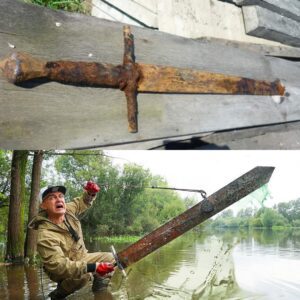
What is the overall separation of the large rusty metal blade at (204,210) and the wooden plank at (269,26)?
1457 mm

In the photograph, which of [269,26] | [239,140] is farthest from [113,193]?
[269,26]

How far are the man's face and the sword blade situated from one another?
5.31ft

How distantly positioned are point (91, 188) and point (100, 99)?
6.12 ft

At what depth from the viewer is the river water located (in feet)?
14.6

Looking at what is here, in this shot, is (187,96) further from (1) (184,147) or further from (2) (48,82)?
(2) (48,82)

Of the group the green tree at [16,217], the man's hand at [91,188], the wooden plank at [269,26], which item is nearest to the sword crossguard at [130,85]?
the wooden plank at [269,26]

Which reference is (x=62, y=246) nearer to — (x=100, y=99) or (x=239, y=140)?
(x=100, y=99)

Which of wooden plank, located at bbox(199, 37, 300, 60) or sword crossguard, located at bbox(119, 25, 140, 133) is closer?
sword crossguard, located at bbox(119, 25, 140, 133)

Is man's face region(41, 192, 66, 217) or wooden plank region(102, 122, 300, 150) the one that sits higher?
wooden plank region(102, 122, 300, 150)

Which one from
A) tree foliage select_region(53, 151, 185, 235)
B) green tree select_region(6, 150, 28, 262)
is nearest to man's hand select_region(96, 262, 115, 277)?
tree foliage select_region(53, 151, 185, 235)

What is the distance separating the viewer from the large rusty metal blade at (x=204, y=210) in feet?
8.69

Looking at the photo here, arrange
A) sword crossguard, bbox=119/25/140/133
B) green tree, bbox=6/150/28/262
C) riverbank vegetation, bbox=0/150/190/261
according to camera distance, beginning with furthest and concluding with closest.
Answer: green tree, bbox=6/150/28/262 → riverbank vegetation, bbox=0/150/190/261 → sword crossguard, bbox=119/25/140/133

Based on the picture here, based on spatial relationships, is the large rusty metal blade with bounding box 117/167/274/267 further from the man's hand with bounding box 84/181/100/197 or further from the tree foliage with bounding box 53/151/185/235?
the man's hand with bounding box 84/181/100/197

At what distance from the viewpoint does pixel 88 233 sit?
4438 mm
